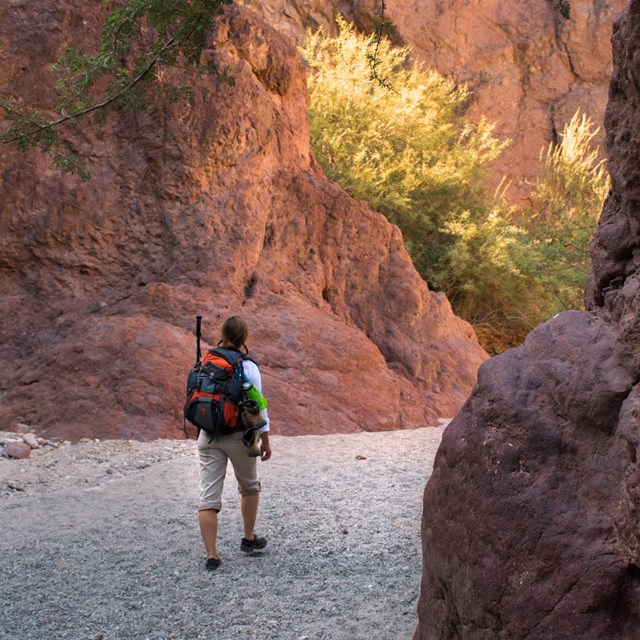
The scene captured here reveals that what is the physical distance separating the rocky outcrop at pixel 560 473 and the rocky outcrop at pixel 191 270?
6.70 meters

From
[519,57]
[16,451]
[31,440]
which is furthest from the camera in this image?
[519,57]

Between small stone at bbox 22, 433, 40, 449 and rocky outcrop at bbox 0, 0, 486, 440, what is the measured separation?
327mm

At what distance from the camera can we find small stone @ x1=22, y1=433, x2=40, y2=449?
9.02 metres

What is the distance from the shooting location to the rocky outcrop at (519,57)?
1181 inches

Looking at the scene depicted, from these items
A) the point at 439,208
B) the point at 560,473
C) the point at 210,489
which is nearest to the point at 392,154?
the point at 439,208

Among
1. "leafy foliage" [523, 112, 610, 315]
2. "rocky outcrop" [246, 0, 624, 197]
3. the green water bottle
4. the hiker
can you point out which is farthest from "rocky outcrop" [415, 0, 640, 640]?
"rocky outcrop" [246, 0, 624, 197]

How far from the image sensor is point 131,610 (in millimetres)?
4523

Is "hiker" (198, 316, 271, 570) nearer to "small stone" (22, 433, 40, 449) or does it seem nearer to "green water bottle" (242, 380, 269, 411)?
"green water bottle" (242, 380, 269, 411)

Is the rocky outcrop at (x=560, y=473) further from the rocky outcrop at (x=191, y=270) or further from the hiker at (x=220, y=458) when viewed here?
the rocky outcrop at (x=191, y=270)

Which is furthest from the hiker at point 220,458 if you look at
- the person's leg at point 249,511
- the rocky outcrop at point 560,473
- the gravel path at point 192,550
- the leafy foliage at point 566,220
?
the leafy foliage at point 566,220

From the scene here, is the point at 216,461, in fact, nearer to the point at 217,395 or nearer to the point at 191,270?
the point at 217,395

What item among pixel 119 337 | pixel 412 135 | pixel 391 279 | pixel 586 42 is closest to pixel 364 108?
pixel 412 135

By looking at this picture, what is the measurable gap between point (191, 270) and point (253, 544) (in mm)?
6322

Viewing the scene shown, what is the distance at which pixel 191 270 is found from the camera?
443 inches
